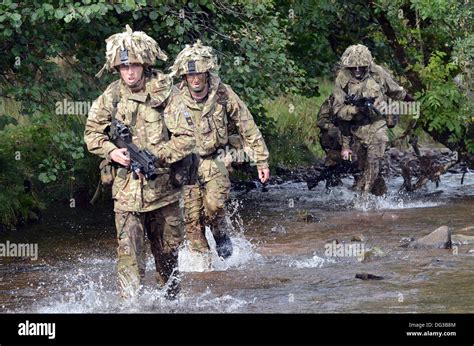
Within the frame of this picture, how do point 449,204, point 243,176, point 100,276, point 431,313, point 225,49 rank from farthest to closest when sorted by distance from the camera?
point 243,176 < point 449,204 < point 225,49 < point 100,276 < point 431,313

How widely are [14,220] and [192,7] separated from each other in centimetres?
332

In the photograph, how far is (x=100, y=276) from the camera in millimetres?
11742

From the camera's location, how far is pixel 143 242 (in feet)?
32.0

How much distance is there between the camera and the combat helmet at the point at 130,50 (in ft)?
31.1

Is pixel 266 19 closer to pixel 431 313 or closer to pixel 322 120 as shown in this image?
pixel 322 120

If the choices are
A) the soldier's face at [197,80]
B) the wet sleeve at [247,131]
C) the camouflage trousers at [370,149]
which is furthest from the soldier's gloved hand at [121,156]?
the camouflage trousers at [370,149]

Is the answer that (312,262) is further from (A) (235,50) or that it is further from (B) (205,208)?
(A) (235,50)

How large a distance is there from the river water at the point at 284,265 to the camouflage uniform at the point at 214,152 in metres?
0.33

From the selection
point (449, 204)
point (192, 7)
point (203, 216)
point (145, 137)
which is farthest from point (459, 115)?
point (145, 137)

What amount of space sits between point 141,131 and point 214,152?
255cm

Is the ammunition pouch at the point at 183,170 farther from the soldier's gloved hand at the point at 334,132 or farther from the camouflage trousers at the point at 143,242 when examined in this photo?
the soldier's gloved hand at the point at 334,132

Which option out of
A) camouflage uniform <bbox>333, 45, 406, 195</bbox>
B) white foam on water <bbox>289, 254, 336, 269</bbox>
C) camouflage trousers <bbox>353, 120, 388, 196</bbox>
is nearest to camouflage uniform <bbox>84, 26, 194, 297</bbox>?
white foam on water <bbox>289, 254, 336, 269</bbox>

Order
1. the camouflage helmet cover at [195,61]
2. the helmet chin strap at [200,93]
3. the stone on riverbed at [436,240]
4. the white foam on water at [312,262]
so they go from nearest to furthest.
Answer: the camouflage helmet cover at [195,61]
the helmet chin strap at [200,93]
the white foam on water at [312,262]
the stone on riverbed at [436,240]

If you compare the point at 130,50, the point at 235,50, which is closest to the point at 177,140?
the point at 130,50
